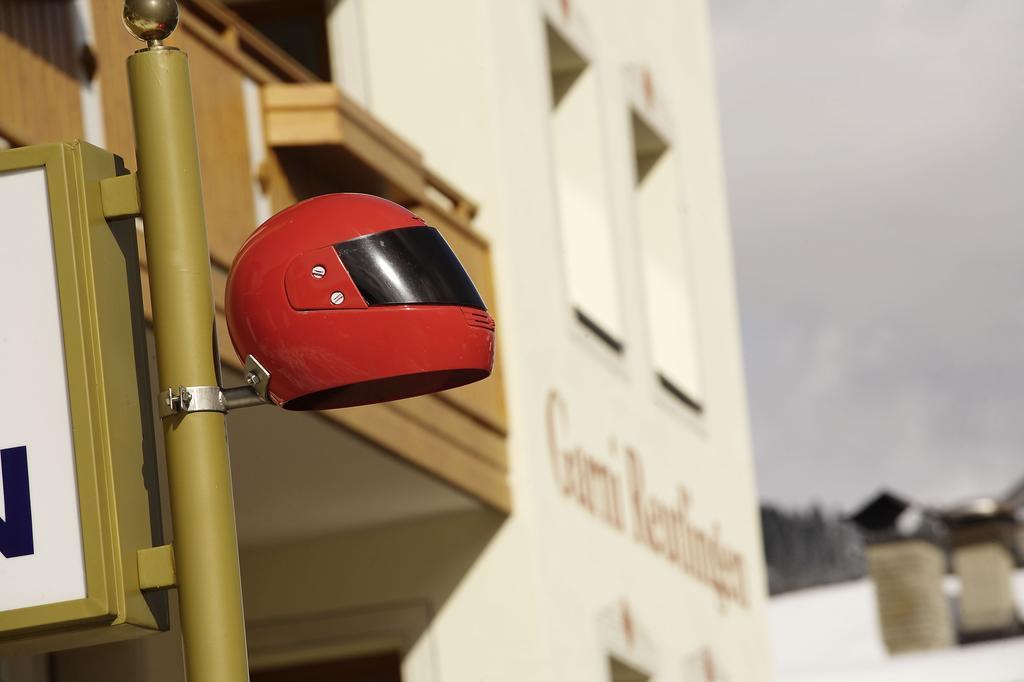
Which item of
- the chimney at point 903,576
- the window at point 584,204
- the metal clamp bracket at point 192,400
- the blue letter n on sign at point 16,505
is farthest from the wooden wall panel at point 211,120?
the chimney at point 903,576

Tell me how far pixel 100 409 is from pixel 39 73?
4232 millimetres

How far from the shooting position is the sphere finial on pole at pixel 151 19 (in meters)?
2.73

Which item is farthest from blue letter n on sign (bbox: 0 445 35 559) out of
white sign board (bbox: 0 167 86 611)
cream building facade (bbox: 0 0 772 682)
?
cream building facade (bbox: 0 0 772 682)

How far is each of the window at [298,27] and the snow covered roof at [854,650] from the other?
9.58m

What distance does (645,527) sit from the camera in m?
13.3

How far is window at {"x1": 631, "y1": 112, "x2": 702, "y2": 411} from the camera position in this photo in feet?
50.7

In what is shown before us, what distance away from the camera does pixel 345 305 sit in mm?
2721

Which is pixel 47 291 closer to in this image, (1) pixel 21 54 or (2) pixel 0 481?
(2) pixel 0 481

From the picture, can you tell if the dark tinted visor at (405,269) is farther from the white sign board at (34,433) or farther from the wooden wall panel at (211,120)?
the wooden wall panel at (211,120)

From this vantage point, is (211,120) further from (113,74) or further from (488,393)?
(488,393)

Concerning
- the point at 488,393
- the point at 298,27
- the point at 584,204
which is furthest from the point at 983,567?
the point at 488,393

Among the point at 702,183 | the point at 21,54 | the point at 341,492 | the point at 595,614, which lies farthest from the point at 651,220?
the point at 21,54

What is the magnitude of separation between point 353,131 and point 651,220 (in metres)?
7.01

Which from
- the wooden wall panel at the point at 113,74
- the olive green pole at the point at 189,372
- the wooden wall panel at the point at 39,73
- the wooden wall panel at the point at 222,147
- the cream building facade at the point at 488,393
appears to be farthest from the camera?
the cream building facade at the point at 488,393
